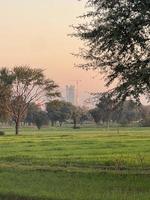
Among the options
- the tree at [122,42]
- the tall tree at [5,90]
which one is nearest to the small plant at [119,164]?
the tree at [122,42]

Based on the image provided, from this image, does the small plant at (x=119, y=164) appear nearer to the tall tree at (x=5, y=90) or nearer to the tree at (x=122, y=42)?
the tree at (x=122, y=42)

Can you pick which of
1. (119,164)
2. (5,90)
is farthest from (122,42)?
(5,90)

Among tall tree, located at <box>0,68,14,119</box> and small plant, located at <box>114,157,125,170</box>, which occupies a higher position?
tall tree, located at <box>0,68,14,119</box>

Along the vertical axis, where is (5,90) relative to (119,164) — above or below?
above

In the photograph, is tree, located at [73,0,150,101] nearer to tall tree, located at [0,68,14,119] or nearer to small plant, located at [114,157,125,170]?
small plant, located at [114,157,125,170]

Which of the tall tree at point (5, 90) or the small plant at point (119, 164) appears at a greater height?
the tall tree at point (5, 90)

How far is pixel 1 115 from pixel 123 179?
90.2m

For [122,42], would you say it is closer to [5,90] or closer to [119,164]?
[119,164]

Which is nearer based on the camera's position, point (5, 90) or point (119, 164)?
point (119, 164)

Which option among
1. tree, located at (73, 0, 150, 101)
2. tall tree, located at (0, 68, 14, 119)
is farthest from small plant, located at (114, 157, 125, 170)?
tall tree, located at (0, 68, 14, 119)

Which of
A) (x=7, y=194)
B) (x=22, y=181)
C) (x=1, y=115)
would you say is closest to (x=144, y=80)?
(x=22, y=181)

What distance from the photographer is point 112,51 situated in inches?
934

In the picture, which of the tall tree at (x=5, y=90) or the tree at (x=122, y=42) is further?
the tall tree at (x=5, y=90)

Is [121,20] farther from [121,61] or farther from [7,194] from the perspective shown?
[7,194]
